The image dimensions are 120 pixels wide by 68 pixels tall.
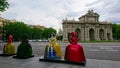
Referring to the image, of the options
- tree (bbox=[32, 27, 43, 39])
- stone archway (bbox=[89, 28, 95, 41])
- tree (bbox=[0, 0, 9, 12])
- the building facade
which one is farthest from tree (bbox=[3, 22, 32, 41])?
tree (bbox=[0, 0, 9, 12])

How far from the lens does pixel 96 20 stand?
84.6m

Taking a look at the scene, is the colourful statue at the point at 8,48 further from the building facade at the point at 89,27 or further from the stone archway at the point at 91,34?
the stone archway at the point at 91,34

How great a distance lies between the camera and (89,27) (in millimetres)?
82375

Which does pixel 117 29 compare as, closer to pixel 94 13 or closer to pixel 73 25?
pixel 94 13

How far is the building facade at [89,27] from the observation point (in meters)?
80.4

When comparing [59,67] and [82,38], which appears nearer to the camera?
[59,67]

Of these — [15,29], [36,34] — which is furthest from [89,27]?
[36,34]

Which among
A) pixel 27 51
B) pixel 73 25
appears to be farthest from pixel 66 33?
pixel 27 51

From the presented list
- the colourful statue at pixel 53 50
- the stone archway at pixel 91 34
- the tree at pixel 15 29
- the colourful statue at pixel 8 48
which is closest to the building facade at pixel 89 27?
the stone archway at pixel 91 34

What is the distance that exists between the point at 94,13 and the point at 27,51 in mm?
74719

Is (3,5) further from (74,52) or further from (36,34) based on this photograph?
(36,34)

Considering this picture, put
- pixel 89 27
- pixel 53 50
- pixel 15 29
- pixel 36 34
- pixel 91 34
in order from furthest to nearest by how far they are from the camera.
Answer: pixel 36 34
pixel 15 29
pixel 91 34
pixel 89 27
pixel 53 50

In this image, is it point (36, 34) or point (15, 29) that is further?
point (36, 34)

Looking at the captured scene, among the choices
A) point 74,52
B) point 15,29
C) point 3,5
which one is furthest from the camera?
point 15,29
